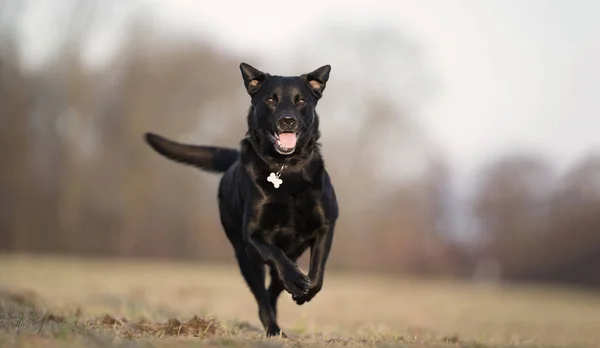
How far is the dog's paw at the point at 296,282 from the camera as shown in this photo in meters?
5.40

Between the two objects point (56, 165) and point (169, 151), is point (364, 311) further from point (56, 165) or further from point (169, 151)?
point (56, 165)

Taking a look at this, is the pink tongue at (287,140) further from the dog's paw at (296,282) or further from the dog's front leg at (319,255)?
the dog's paw at (296,282)

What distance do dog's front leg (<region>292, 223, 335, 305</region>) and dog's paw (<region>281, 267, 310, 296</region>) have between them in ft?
0.53

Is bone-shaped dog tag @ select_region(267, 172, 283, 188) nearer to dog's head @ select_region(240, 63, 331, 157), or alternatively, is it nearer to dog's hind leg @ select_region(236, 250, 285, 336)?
dog's head @ select_region(240, 63, 331, 157)

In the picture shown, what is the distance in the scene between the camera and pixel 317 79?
6020mm

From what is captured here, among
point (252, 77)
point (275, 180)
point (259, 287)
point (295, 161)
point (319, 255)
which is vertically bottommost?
point (259, 287)

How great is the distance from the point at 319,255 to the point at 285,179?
23.7 inches

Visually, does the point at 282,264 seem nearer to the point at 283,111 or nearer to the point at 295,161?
the point at 295,161

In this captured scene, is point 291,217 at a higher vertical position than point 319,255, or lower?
higher

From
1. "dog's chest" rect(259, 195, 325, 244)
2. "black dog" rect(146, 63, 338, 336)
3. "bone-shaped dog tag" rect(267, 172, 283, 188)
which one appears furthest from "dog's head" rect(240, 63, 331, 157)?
"dog's chest" rect(259, 195, 325, 244)

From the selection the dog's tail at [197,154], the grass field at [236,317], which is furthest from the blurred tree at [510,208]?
the dog's tail at [197,154]

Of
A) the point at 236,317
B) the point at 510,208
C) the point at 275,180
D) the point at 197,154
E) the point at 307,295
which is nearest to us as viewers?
the point at 307,295

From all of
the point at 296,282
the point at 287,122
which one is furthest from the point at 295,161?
the point at 296,282

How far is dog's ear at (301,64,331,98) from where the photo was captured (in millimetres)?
5992
